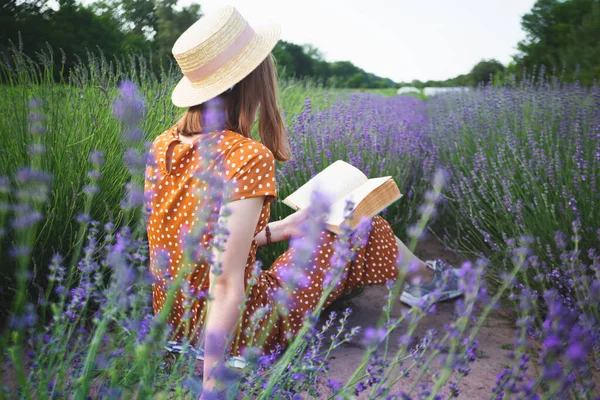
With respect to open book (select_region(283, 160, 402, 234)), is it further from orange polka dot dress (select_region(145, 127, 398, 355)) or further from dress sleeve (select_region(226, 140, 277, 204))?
dress sleeve (select_region(226, 140, 277, 204))

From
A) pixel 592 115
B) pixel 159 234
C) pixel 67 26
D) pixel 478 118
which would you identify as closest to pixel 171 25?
pixel 67 26

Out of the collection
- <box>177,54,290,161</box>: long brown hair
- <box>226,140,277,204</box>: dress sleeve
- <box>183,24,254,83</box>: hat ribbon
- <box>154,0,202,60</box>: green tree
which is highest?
<box>154,0,202,60</box>: green tree

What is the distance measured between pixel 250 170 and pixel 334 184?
0.59 meters

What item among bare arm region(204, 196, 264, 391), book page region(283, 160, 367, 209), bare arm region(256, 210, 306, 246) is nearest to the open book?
book page region(283, 160, 367, 209)

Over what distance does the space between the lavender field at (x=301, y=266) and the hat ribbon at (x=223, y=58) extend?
26 centimetres

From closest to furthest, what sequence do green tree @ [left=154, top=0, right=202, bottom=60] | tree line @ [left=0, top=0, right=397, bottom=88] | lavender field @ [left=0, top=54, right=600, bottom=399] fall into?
lavender field @ [left=0, top=54, right=600, bottom=399], tree line @ [left=0, top=0, right=397, bottom=88], green tree @ [left=154, top=0, right=202, bottom=60]

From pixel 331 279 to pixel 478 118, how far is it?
132 inches

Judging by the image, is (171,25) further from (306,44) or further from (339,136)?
(306,44)

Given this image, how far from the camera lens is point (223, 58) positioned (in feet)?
5.60

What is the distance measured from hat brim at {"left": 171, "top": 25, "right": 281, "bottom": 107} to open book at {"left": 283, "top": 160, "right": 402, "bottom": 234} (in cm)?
46

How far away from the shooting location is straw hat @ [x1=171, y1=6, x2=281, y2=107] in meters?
1.69

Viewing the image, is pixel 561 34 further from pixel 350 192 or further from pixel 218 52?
pixel 218 52

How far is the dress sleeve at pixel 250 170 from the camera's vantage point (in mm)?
1512

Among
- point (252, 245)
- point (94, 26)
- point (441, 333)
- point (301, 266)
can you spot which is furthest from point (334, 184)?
point (94, 26)
